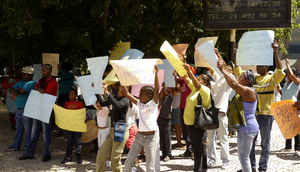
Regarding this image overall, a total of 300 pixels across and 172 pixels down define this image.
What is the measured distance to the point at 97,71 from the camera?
5.97 meters

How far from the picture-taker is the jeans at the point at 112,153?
5.67 metres

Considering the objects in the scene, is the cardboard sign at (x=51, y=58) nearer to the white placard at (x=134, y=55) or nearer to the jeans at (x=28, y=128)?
the jeans at (x=28, y=128)

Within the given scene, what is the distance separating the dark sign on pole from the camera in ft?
26.9

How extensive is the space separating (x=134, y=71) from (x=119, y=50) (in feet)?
9.43

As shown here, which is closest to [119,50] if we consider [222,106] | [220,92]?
[220,92]

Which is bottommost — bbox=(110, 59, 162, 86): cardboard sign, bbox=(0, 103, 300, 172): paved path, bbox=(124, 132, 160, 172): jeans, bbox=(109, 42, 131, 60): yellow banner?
bbox=(0, 103, 300, 172): paved path

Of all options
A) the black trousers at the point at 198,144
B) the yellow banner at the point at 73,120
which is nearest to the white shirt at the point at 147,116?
the black trousers at the point at 198,144

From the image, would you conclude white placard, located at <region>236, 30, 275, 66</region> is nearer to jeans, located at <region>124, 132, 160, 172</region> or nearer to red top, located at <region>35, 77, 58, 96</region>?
jeans, located at <region>124, 132, 160, 172</region>

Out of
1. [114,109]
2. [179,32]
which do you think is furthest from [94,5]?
[114,109]

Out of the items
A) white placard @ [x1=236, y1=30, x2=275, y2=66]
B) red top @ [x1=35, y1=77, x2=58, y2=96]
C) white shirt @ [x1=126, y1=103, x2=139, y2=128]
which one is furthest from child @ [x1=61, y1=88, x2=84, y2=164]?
white placard @ [x1=236, y1=30, x2=275, y2=66]

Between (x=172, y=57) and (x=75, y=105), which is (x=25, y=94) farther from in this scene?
(x=172, y=57)

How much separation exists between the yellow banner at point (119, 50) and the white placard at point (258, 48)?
277cm

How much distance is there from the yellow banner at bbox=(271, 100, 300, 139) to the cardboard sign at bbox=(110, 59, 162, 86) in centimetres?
199

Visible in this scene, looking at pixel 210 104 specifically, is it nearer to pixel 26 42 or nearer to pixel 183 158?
pixel 183 158
